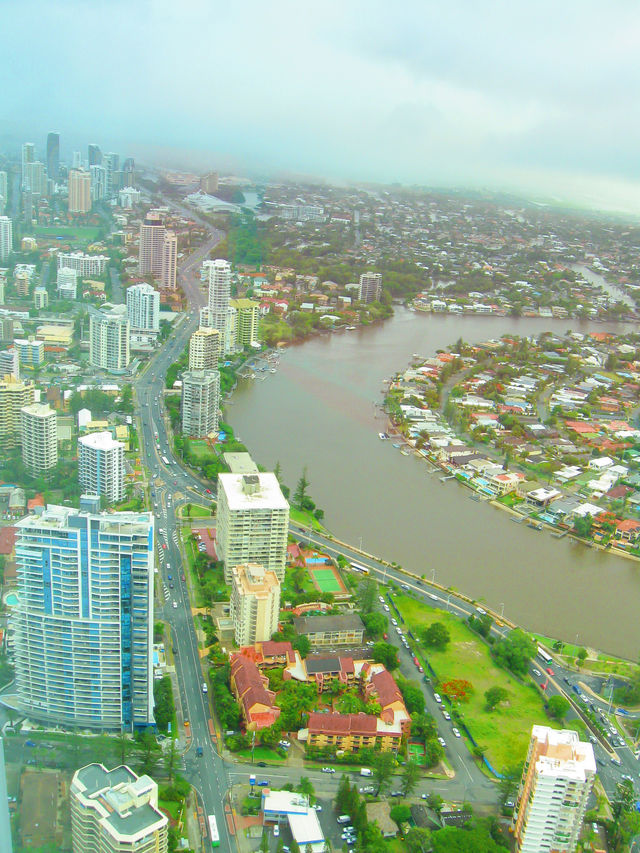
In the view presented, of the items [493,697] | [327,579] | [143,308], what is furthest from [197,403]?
[493,697]

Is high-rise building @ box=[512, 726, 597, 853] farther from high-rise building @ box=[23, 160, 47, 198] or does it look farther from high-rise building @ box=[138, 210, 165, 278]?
high-rise building @ box=[138, 210, 165, 278]

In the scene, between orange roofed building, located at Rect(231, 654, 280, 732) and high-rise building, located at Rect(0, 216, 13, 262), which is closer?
orange roofed building, located at Rect(231, 654, 280, 732)

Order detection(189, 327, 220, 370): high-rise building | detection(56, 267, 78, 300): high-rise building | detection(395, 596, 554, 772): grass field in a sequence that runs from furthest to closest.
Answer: detection(56, 267, 78, 300): high-rise building → detection(189, 327, 220, 370): high-rise building → detection(395, 596, 554, 772): grass field

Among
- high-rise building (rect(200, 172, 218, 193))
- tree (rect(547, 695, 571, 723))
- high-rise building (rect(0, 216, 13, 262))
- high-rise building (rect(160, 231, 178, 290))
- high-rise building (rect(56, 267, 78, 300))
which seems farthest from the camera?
high-rise building (rect(200, 172, 218, 193))

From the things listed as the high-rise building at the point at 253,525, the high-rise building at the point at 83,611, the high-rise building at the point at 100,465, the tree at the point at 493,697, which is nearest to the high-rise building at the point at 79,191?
the high-rise building at the point at 100,465

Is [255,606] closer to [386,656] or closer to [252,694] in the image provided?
[252,694]

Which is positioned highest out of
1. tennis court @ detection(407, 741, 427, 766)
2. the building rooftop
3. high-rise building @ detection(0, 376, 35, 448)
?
high-rise building @ detection(0, 376, 35, 448)

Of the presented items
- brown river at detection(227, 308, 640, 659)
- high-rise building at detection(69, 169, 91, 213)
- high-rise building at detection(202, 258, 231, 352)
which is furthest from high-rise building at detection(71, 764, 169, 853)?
high-rise building at detection(202, 258, 231, 352)

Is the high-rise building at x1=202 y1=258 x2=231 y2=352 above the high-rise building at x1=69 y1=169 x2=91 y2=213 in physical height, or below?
below
